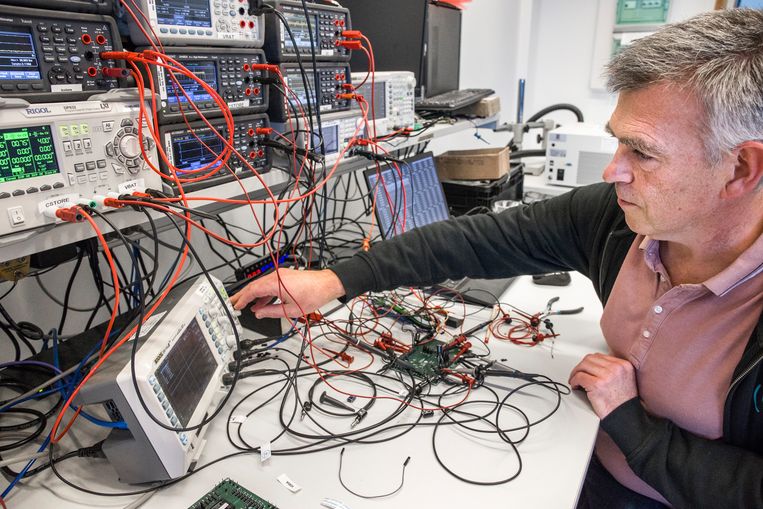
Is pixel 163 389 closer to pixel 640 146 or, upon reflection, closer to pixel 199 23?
pixel 199 23

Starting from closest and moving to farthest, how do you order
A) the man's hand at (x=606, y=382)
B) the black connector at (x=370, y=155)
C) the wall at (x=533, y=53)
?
1. the man's hand at (x=606, y=382)
2. the black connector at (x=370, y=155)
3. the wall at (x=533, y=53)

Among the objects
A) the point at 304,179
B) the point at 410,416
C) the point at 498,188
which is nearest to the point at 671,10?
the point at 498,188

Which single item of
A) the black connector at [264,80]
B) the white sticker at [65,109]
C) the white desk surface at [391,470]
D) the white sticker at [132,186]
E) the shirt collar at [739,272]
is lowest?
the white desk surface at [391,470]

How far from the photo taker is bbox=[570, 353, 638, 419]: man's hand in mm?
1027

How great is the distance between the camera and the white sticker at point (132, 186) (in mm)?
828

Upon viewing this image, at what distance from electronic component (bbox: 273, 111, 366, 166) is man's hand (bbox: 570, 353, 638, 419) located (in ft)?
2.64

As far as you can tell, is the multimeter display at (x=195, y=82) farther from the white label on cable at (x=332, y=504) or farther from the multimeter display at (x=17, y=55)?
the white label on cable at (x=332, y=504)

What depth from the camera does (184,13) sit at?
916mm

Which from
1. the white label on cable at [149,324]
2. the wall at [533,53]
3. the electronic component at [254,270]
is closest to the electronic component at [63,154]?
the white label on cable at [149,324]

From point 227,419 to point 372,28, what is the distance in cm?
174

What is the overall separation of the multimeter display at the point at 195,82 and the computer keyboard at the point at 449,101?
1.26 meters

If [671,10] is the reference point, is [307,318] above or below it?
below

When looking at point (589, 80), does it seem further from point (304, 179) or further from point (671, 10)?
point (304, 179)

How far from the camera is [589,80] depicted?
4496 mm
